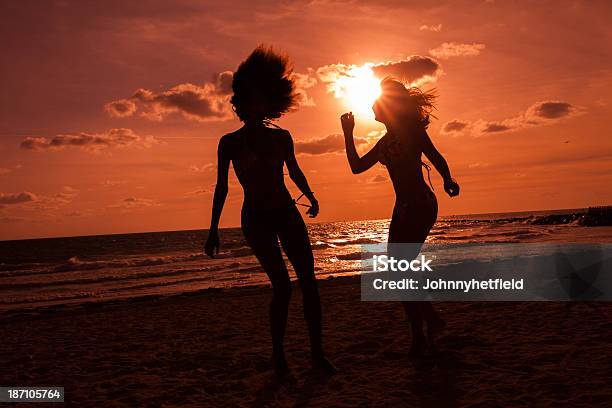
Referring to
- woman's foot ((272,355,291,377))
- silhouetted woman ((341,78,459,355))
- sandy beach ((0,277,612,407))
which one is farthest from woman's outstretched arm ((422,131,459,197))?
woman's foot ((272,355,291,377))

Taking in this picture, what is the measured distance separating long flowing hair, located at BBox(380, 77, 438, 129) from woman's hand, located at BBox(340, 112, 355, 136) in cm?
35

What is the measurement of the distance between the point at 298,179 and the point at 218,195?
673 mm

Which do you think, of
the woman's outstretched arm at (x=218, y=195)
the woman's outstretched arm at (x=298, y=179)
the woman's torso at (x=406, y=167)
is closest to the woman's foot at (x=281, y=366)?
the woman's outstretched arm at (x=218, y=195)

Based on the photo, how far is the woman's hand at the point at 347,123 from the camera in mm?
4617

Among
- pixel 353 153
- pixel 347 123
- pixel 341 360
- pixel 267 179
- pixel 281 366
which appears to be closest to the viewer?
pixel 267 179

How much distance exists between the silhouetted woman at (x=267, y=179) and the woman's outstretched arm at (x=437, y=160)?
3.71 feet

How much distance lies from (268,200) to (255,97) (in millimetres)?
842

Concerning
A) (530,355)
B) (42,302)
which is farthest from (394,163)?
(42,302)

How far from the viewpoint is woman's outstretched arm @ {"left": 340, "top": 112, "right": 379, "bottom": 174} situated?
462 centimetres

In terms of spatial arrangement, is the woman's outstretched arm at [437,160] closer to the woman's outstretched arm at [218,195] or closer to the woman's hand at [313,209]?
the woman's hand at [313,209]

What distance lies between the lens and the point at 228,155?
13.5 ft

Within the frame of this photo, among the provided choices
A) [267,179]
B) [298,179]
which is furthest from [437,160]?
[267,179]

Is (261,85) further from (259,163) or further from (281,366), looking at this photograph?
(281,366)

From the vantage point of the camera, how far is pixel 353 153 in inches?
187
